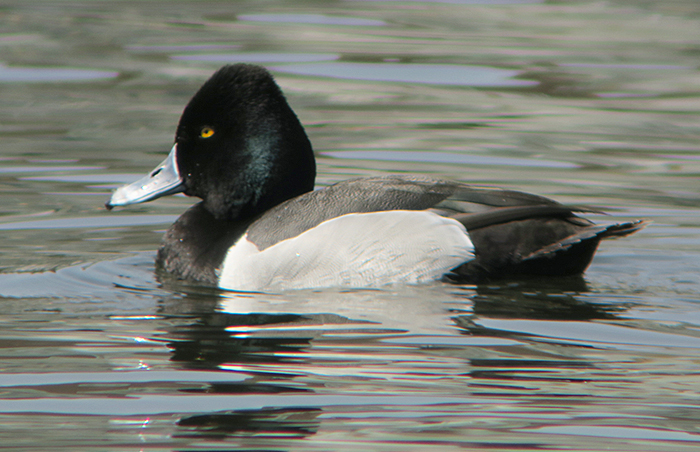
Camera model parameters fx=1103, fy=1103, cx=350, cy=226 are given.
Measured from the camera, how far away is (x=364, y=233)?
518 centimetres

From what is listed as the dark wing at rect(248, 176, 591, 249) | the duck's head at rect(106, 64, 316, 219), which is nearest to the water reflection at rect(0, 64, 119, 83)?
the duck's head at rect(106, 64, 316, 219)

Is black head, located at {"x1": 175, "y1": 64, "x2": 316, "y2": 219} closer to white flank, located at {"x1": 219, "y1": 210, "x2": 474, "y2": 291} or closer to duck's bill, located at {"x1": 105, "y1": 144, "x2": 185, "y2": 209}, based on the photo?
duck's bill, located at {"x1": 105, "y1": 144, "x2": 185, "y2": 209}

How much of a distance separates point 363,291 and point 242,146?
107 centimetres

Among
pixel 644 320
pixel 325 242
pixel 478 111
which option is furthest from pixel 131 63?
pixel 644 320

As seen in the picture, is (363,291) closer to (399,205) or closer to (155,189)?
(399,205)

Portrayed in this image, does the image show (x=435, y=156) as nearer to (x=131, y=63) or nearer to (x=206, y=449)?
(x=131, y=63)

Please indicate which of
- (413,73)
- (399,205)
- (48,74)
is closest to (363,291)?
(399,205)

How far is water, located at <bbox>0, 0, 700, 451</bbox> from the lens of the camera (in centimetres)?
357

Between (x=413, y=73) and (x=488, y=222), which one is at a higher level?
(x=488, y=222)

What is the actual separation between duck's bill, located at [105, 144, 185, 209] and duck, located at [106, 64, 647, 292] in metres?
0.37

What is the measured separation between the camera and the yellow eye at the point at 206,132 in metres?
5.74

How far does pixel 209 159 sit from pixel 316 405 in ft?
7.85

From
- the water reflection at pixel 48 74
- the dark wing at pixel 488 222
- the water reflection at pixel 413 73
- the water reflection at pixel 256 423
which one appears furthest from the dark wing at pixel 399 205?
the water reflection at pixel 48 74

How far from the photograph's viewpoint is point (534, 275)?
5.34 meters
